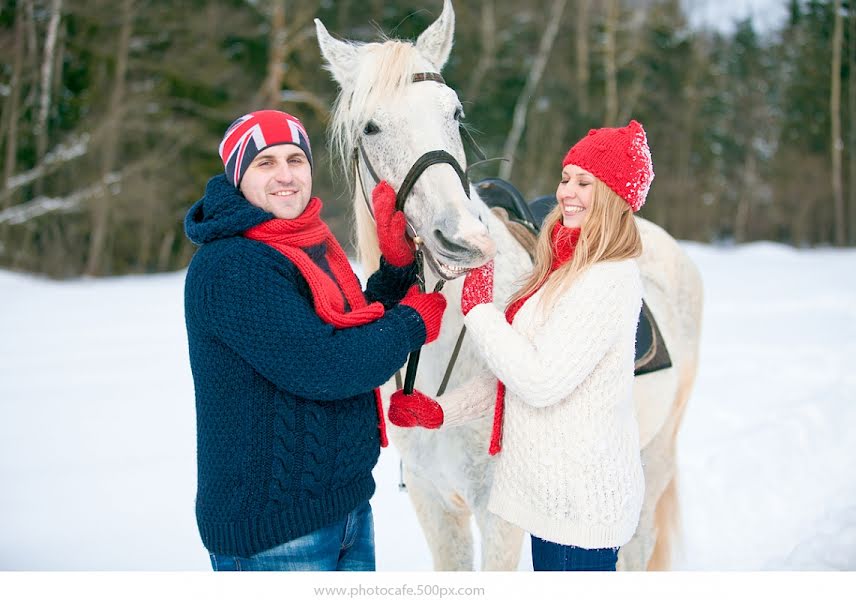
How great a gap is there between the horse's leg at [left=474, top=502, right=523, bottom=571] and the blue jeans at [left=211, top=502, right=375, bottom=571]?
42cm

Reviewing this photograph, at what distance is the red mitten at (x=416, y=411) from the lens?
1451 millimetres

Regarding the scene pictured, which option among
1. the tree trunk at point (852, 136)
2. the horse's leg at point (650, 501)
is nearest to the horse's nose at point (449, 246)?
the horse's leg at point (650, 501)

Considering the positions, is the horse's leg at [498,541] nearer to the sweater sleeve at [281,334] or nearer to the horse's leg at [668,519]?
the sweater sleeve at [281,334]

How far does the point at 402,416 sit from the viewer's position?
4.90ft

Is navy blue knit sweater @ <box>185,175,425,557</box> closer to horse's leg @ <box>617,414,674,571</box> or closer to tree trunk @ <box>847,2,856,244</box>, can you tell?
horse's leg @ <box>617,414,674,571</box>

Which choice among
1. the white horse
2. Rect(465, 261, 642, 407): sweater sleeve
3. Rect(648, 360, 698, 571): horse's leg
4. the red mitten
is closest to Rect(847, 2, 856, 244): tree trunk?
Rect(648, 360, 698, 571): horse's leg

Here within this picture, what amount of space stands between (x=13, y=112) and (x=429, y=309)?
7649mm

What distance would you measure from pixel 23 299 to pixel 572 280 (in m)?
7.30

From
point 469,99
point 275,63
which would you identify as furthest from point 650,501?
point 275,63

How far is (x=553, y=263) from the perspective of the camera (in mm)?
1482

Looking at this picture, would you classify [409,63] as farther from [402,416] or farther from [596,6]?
[596,6]

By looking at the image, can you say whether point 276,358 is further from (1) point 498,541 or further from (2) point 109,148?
(2) point 109,148

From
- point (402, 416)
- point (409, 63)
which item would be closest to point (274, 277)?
point (402, 416)

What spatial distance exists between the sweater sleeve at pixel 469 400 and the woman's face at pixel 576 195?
0.45 meters
